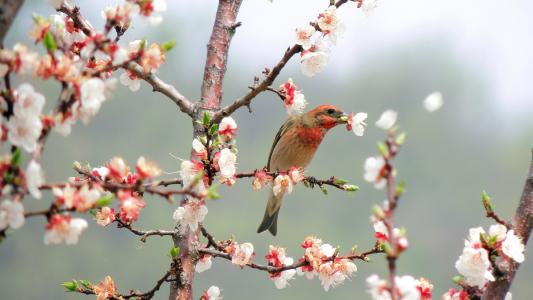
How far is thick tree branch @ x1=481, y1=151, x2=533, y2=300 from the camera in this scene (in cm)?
344

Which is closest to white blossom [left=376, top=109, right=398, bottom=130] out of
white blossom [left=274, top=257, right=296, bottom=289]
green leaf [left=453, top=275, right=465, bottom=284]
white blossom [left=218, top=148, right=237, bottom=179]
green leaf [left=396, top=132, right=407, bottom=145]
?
green leaf [left=396, top=132, right=407, bottom=145]

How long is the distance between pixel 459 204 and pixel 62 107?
375 feet

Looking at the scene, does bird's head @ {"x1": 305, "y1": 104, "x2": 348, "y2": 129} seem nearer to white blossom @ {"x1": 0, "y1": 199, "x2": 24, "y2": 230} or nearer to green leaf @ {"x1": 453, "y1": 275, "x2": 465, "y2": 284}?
green leaf @ {"x1": 453, "y1": 275, "x2": 465, "y2": 284}

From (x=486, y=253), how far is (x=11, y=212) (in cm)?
191

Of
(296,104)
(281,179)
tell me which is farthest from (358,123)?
(281,179)

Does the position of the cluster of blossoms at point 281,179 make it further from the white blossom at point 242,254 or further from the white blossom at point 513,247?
the white blossom at point 513,247

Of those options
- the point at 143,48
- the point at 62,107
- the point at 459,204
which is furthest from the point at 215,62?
the point at 459,204

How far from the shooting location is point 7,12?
8.93 feet

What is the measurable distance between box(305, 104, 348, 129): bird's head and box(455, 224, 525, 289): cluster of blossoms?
3.89 meters

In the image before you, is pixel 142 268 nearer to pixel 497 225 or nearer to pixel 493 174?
pixel 493 174

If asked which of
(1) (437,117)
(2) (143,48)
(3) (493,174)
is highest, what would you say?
(1) (437,117)

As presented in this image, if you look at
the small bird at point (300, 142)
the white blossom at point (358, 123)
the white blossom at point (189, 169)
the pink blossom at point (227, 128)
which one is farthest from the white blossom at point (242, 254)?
the small bird at point (300, 142)

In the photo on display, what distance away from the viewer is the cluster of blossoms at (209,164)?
419 centimetres

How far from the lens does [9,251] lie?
95.7 meters
